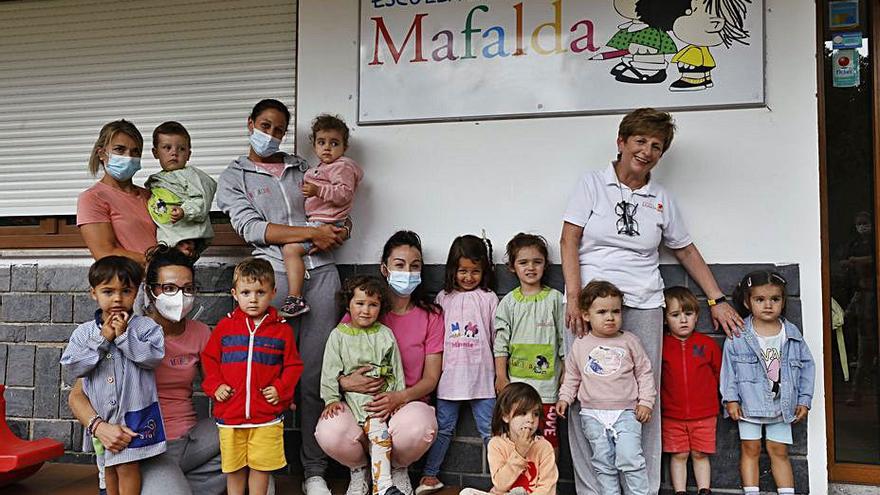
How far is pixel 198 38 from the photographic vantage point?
181 inches

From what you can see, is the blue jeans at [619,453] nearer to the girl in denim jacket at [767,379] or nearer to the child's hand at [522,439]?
the child's hand at [522,439]

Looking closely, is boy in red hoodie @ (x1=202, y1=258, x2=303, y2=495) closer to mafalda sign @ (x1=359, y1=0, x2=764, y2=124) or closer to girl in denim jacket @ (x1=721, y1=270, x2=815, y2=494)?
mafalda sign @ (x1=359, y1=0, x2=764, y2=124)

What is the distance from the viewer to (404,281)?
3.79 meters

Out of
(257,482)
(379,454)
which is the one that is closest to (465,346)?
(379,454)

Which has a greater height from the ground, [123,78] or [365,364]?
[123,78]

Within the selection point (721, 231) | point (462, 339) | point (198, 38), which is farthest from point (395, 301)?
point (198, 38)

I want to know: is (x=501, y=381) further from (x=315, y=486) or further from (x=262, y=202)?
(x=262, y=202)

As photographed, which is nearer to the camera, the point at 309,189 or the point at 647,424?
the point at 647,424

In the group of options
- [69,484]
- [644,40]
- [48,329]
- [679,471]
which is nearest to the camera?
[679,471]

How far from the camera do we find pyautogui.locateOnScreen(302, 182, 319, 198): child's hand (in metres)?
3.88

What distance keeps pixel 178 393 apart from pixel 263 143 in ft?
4.08

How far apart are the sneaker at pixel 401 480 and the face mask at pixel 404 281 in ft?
2.71

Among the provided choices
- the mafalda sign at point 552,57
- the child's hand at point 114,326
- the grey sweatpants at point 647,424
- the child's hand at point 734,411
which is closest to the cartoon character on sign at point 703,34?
the mafalda sign at point 552,57

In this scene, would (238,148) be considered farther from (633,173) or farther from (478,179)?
(633,173)
